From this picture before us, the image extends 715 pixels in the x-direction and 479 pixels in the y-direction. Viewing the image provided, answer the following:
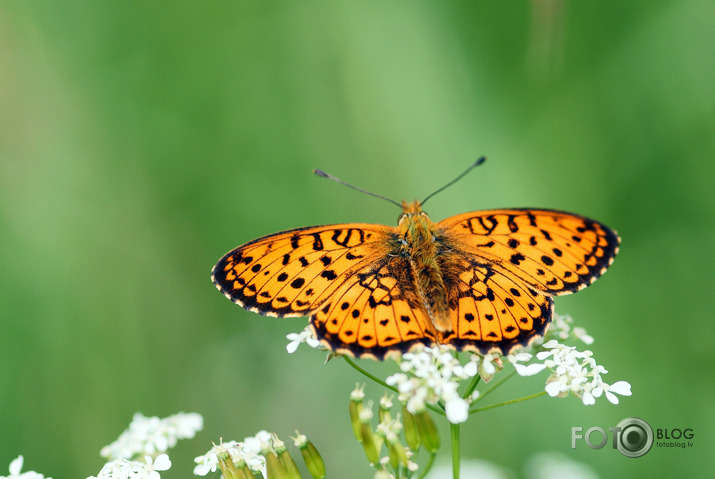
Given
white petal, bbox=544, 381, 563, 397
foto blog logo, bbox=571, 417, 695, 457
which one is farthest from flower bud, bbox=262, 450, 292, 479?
foto blog logo, bbox=571, 417, 695, 457

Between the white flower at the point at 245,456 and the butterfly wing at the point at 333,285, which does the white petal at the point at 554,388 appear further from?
the white flower at the point at 245,456

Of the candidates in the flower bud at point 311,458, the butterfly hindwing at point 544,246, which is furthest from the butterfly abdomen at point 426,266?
the flower bud at point 311,458

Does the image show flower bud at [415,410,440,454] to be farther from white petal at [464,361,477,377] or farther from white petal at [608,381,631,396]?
white petal at [608,381,631,396]

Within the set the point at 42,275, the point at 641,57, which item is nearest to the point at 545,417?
the point at 641,57

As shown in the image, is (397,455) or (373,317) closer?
(397,455)

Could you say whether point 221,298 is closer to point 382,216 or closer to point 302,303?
point 382,216

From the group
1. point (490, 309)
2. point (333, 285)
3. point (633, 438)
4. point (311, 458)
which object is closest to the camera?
point (311, 458)

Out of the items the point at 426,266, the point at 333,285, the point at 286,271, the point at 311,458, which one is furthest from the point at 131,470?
the point at 426,266

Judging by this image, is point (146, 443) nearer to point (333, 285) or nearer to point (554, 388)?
point (333, 285)
